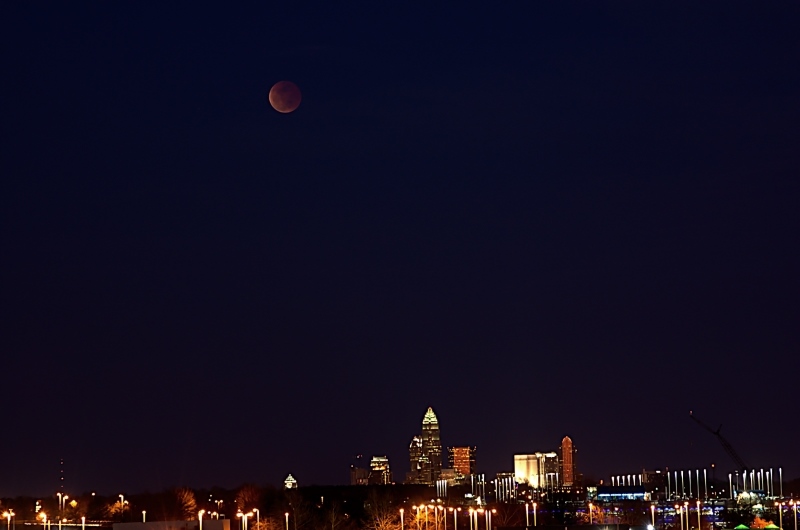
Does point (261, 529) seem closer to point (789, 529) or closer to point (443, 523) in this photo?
point (443, 523)

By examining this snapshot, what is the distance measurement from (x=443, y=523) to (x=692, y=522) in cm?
2668

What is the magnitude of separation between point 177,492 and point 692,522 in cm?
6041

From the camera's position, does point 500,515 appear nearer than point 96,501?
Yes

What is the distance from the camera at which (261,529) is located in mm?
96875

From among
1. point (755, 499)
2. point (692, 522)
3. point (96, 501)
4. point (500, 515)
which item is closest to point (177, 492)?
point (96, 501)

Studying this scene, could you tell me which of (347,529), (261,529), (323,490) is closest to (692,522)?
(347,529)

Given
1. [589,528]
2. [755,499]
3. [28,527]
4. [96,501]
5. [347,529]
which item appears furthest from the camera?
[755,499]

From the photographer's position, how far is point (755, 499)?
19675 centimetres

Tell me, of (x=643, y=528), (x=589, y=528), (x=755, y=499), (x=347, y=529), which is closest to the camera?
(x=589, y=528)

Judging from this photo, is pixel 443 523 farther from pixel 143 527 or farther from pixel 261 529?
pixel 143 527

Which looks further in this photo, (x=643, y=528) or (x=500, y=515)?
(x=500, y=515)

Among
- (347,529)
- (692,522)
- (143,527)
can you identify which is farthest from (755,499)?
(143,527)

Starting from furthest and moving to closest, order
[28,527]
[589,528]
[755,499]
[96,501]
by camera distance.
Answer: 1. [755,499]
2. [96,501]
3. [28,527]
4. [589,528]

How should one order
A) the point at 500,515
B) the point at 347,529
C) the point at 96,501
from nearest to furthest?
1. the point at 347,529
2. the point at 500,515
3. the point at 96,501
